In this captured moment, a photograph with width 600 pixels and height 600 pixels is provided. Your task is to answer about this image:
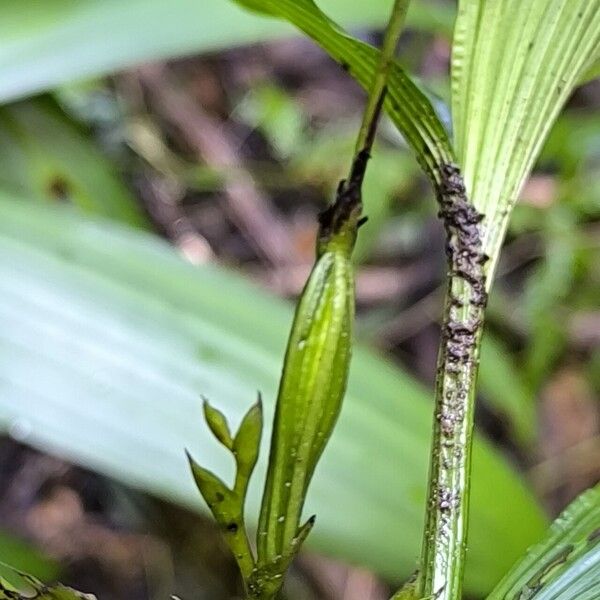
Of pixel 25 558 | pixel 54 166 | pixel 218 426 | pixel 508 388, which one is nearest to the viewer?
pixel 218 426

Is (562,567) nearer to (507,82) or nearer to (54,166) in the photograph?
(507,82)

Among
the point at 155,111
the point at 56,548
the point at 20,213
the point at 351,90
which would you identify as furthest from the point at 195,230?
the point at 20,213

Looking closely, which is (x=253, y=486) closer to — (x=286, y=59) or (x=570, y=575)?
(x=570, y=575)

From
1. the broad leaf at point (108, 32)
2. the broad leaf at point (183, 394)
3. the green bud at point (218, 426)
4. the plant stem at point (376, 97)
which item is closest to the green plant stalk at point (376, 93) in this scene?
the plant stem at point (376, 97)

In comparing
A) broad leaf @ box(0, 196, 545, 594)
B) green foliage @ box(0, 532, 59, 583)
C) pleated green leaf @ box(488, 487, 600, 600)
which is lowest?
green foliage @ box(0, 532, 59, 583)

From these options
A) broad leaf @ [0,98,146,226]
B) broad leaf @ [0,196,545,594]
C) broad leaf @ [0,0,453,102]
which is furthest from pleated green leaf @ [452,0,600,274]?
broad leaf @ [0,98,146,226]

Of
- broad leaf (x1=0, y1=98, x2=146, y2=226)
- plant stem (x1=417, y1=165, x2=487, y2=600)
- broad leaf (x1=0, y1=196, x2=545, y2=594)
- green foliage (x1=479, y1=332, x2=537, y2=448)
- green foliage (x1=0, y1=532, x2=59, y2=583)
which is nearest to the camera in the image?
plant stem (x1=417, y1=165, x2=487, y2=600)

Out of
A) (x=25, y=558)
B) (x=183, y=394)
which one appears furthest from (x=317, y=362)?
(x=25, y=558)

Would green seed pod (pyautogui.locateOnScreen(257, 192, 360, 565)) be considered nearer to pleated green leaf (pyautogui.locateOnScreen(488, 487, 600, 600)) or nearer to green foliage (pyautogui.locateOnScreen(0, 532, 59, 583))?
pleated green leaf (pyautogui.locateOnScreen(488, 487, 600, 600))
